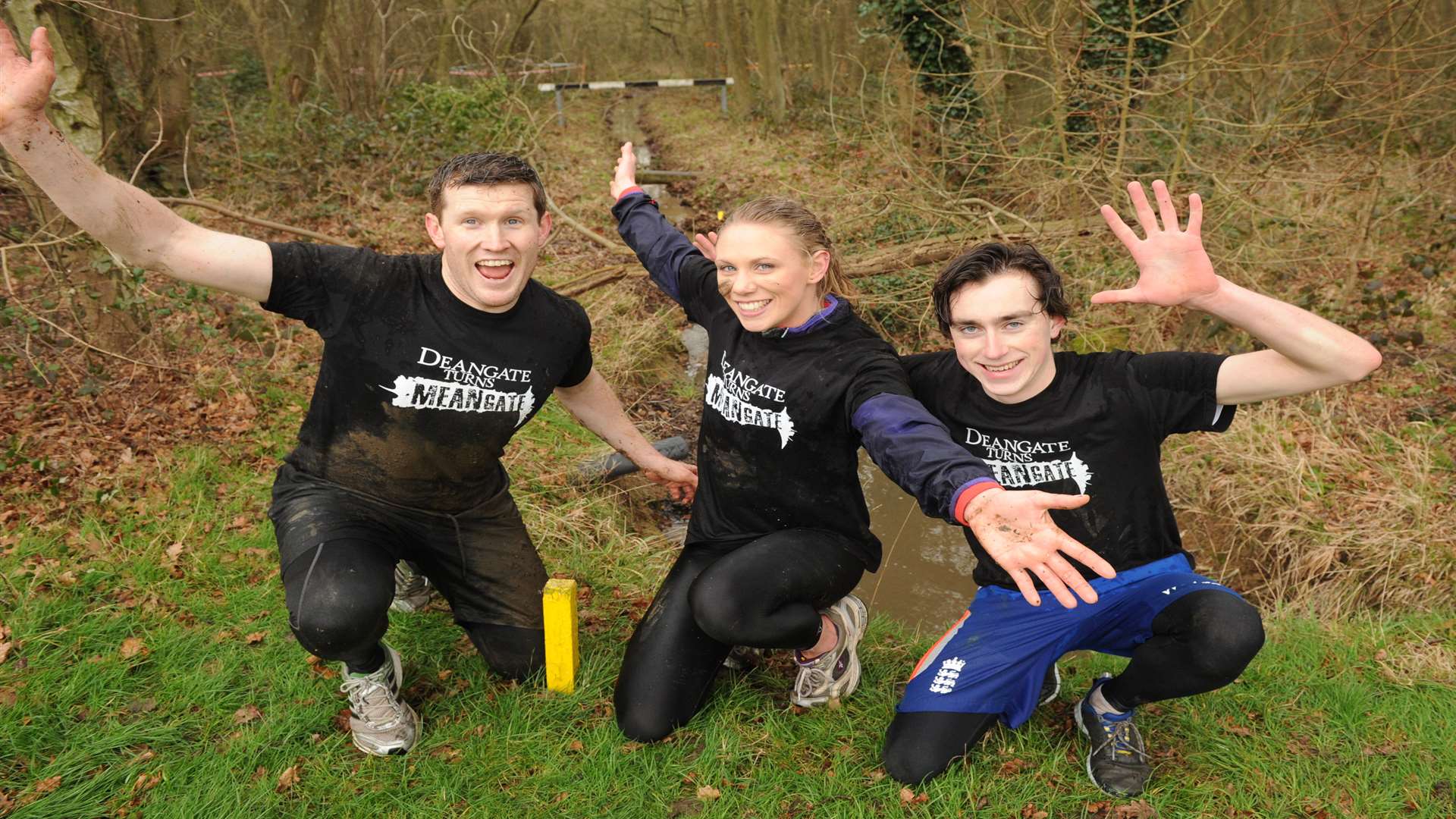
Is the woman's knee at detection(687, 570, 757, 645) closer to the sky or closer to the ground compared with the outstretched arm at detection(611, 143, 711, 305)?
closer to the ground

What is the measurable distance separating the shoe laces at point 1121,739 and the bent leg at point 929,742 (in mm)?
343

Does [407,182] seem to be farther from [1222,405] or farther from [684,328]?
[1222,405]

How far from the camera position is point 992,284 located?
8.86 ft

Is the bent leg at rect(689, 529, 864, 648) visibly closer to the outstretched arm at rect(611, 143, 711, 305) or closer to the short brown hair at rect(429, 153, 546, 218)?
the outstretched arm at rect(611, 143, 711, 305)

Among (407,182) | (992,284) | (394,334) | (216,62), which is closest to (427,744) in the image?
(394,334)

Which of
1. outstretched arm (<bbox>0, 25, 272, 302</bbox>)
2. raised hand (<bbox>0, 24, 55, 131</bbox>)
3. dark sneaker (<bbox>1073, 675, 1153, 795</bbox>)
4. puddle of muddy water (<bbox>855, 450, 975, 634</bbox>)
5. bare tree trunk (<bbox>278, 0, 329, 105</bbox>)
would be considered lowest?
puddle of muddy water (<bbox>855, 450, 975, 634</bbox>)

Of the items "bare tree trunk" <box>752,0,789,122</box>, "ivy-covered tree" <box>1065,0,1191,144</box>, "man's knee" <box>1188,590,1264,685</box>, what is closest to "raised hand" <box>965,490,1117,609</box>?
"man's knee" <box>1188,590,1264,685</box>

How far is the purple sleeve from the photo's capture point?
2.30 meters

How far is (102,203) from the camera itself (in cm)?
237

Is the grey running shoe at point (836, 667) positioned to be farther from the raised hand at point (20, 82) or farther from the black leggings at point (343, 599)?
the raised hand at point (20, 82)

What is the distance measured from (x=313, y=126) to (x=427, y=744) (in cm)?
920

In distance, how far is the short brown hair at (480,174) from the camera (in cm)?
295

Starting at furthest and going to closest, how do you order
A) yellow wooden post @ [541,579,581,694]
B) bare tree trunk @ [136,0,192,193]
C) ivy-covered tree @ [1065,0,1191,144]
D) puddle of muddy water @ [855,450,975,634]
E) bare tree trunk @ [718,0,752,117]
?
bare tree trunk @ [718,0,752,117] → bare tree trunk @ [136,0,192,193] → ivy-covered tree @ [1065,0,1191,144] → puddle of muddy water @ [855,450,975,634] → yellow wooden post @ [541,579,581,694]

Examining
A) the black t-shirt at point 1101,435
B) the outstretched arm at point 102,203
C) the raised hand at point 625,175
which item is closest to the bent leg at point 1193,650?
the black t-shirt at point 1101,435
